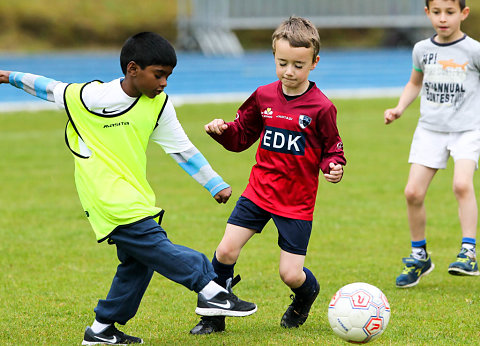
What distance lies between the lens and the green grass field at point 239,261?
493cm

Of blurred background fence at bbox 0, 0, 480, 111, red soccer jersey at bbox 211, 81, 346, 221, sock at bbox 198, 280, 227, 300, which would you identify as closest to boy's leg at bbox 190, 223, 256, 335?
red soccer jersey at bbox 211, 81, 346, 221

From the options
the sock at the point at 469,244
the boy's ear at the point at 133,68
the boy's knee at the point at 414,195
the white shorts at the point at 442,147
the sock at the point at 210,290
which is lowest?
the sock at the point at 469,244

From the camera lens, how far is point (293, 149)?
4.75 meters

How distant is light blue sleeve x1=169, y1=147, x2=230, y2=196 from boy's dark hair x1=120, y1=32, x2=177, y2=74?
543 mm

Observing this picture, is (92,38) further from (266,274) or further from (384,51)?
(266,274)

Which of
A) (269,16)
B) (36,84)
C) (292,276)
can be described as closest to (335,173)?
(292,276)

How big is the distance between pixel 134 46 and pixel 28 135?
1052 cm

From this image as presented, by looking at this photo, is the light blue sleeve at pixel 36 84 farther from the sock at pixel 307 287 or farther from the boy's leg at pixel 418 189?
the boy's leg at pixel 418 189

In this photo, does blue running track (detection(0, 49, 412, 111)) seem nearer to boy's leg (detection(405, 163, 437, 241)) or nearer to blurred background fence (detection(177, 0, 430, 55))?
blurred background fence (detection(177, 0, 430, 55))

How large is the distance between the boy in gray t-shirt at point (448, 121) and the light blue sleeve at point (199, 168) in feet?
6.92

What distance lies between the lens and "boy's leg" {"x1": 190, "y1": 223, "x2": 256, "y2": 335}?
4812 millimetres

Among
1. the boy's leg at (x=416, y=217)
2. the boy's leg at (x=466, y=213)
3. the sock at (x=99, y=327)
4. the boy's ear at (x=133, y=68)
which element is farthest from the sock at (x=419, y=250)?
the boy's ear at (x=133, y=68)

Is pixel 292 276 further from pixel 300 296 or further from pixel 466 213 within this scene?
pixel 466 213

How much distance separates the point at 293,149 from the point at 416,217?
6.02ft
